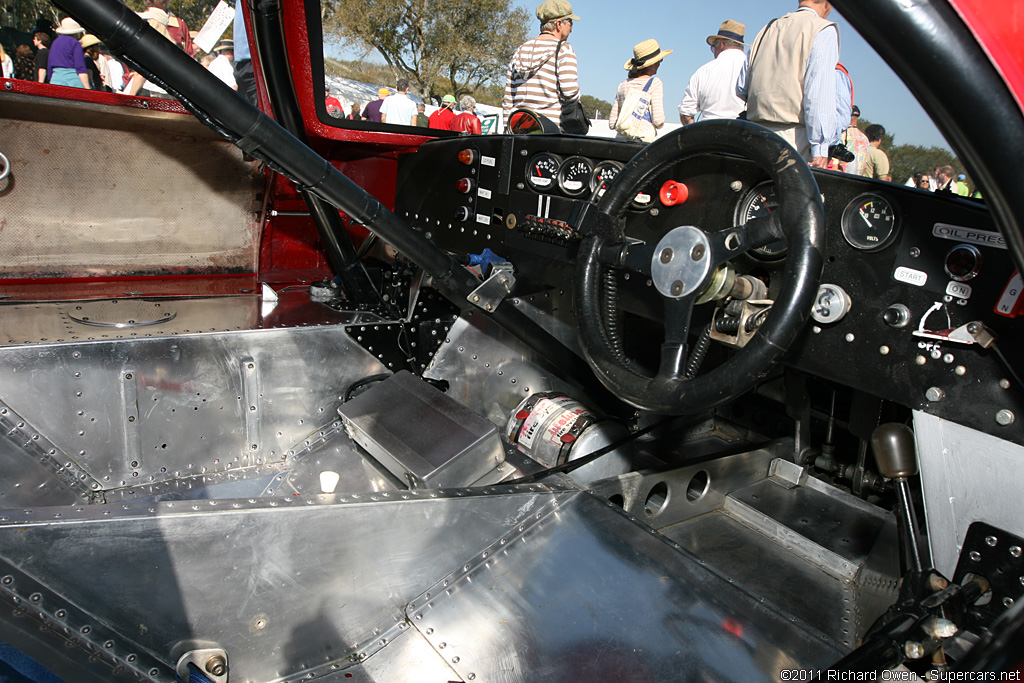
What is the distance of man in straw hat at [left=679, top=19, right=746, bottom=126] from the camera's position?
11.1 feet

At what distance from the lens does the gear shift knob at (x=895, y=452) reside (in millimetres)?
1198

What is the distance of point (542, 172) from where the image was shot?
1.86 metres

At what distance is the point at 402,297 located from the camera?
2197 mm

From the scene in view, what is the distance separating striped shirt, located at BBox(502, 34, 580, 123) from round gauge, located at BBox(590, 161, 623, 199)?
1.71 meters

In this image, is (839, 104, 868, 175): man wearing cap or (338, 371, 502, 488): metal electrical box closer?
(338, 371, 502, 488): metal electrical box

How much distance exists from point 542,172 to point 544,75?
65.1 inches

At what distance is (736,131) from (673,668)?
0.96 metres

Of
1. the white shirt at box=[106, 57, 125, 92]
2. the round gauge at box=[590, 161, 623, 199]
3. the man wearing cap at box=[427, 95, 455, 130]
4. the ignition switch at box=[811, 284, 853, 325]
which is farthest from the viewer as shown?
the man wearing cap at box=[427, 95, 455, 130]

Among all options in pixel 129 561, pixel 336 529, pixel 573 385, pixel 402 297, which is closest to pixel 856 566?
pixel 573 385

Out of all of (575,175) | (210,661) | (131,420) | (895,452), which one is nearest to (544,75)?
(575,175)

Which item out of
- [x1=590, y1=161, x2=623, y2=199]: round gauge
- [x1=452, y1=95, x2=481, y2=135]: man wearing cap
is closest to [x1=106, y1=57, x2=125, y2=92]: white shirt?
[x1=452, y1=95, x2=481, y2=135]: man wearing cap

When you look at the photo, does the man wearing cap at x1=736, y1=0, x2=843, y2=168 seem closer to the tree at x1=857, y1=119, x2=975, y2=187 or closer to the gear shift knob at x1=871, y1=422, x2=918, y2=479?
the tree at x1=857, y1=119, x2=975, y2=187

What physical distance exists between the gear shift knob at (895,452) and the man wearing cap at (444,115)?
9.39ft

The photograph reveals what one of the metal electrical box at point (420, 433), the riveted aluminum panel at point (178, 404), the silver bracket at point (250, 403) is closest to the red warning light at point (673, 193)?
the metal electrical box at point (420, 433)
